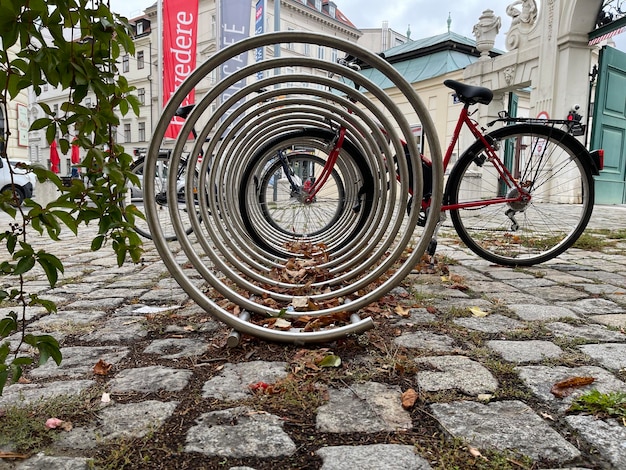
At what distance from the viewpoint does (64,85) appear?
3.51 ft

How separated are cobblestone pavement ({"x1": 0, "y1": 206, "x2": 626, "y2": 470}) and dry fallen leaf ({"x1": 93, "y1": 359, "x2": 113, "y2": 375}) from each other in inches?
0.9

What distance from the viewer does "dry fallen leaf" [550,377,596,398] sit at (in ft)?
4.58

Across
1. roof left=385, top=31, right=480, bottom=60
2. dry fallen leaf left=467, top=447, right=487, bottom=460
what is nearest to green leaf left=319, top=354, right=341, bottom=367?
dry fallen leaf left=467, top=447, right=487, bottom=460

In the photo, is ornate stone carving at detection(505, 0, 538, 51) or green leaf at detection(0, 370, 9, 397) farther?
ornate stone carving at detection(505, 0, 538, 51)

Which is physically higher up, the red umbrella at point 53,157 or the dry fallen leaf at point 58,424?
the red umbrella at point 53,157

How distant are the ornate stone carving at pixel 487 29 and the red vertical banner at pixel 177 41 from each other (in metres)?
7.95

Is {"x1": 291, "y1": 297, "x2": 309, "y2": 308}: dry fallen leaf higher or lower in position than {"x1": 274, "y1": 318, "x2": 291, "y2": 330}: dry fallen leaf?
higher

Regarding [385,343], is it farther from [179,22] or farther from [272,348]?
[179,22]

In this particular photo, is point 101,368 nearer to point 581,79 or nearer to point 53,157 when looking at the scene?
point 53,157

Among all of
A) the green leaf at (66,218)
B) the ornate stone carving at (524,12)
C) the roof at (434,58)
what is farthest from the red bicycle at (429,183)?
the roof at (434,58)

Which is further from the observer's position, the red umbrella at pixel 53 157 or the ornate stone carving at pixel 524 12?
the ornate stone carving at pixel 524 12

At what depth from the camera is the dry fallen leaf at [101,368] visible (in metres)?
1.59

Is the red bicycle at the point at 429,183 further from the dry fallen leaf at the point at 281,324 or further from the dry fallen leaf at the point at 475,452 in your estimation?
the dry fallen leaf at the point at 475,452

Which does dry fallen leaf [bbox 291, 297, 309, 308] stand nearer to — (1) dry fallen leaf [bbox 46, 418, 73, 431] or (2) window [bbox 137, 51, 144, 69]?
(1) dry fallen leaf [bbox 46, 418, 73, 431]
